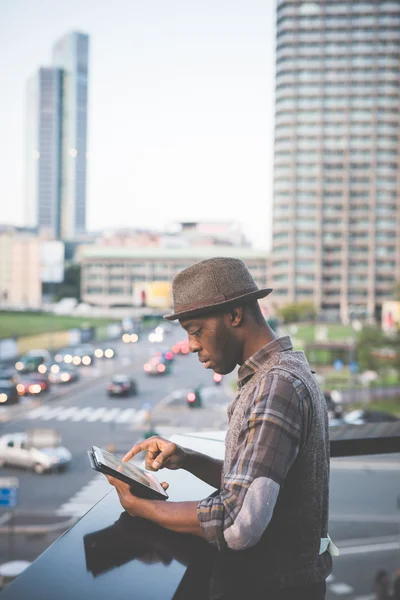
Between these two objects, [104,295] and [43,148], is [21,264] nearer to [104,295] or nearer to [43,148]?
[104,295]

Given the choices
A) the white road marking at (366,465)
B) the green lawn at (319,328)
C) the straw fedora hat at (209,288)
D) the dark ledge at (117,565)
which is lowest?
the green lawn at (319,328)

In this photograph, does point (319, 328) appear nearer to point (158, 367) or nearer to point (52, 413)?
point (158, 367)

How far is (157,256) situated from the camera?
8675 cm

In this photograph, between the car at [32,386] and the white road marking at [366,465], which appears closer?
the white road marking at [366,465]

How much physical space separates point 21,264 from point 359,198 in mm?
47049

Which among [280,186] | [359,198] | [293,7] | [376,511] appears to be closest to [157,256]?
[280,186]

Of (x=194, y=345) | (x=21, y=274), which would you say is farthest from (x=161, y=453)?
(x=21, y=274)

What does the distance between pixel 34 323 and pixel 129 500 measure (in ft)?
237

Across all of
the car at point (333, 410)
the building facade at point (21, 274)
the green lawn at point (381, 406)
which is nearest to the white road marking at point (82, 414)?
the car at point (333, 410)

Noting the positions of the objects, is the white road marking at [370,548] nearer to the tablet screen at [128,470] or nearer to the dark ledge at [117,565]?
the tablet screen at [128,470]

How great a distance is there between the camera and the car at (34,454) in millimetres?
19344

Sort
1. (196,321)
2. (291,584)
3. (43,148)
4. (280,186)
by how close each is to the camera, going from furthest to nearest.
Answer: (43,148)
(280,186)
(196,321)
(291,584)

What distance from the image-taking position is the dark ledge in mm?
1362

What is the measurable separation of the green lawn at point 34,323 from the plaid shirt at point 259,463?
197 feet
